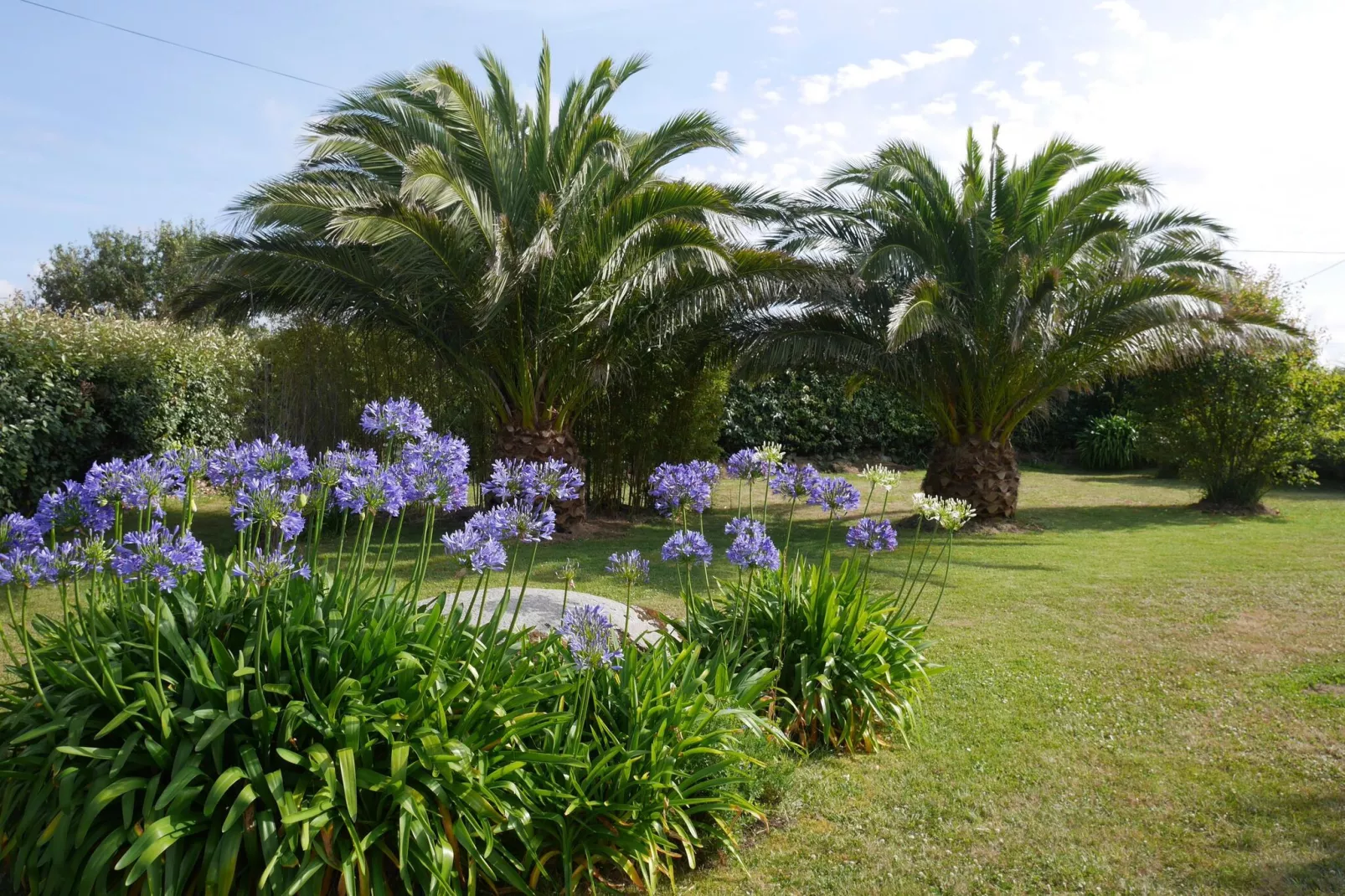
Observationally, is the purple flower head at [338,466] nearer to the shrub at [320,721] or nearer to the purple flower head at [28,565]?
the shrub at [320,721]

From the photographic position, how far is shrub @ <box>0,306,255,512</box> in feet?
33.1

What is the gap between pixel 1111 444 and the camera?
21859 mm

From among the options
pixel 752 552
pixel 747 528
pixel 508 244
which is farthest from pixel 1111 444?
pixel 752 552

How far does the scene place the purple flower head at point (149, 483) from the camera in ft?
10.4

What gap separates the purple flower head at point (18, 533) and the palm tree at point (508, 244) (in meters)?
6.66

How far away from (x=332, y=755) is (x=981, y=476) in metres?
11.8

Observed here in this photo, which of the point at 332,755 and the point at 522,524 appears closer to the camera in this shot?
the point at 332,755

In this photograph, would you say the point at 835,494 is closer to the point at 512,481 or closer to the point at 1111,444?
the point at 512,481

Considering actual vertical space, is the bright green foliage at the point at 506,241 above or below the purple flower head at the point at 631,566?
above

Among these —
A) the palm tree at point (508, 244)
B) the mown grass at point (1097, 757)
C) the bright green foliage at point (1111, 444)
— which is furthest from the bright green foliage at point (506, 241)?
the bright green foliage at point (1111, 444)

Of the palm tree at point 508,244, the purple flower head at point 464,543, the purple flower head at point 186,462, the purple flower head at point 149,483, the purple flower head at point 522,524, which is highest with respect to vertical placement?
the palm tree at point 508,244

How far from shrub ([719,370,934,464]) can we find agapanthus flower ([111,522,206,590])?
15925 mm

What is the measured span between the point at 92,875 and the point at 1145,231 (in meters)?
14.8

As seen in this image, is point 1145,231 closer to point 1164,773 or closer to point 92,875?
point 1164,773
